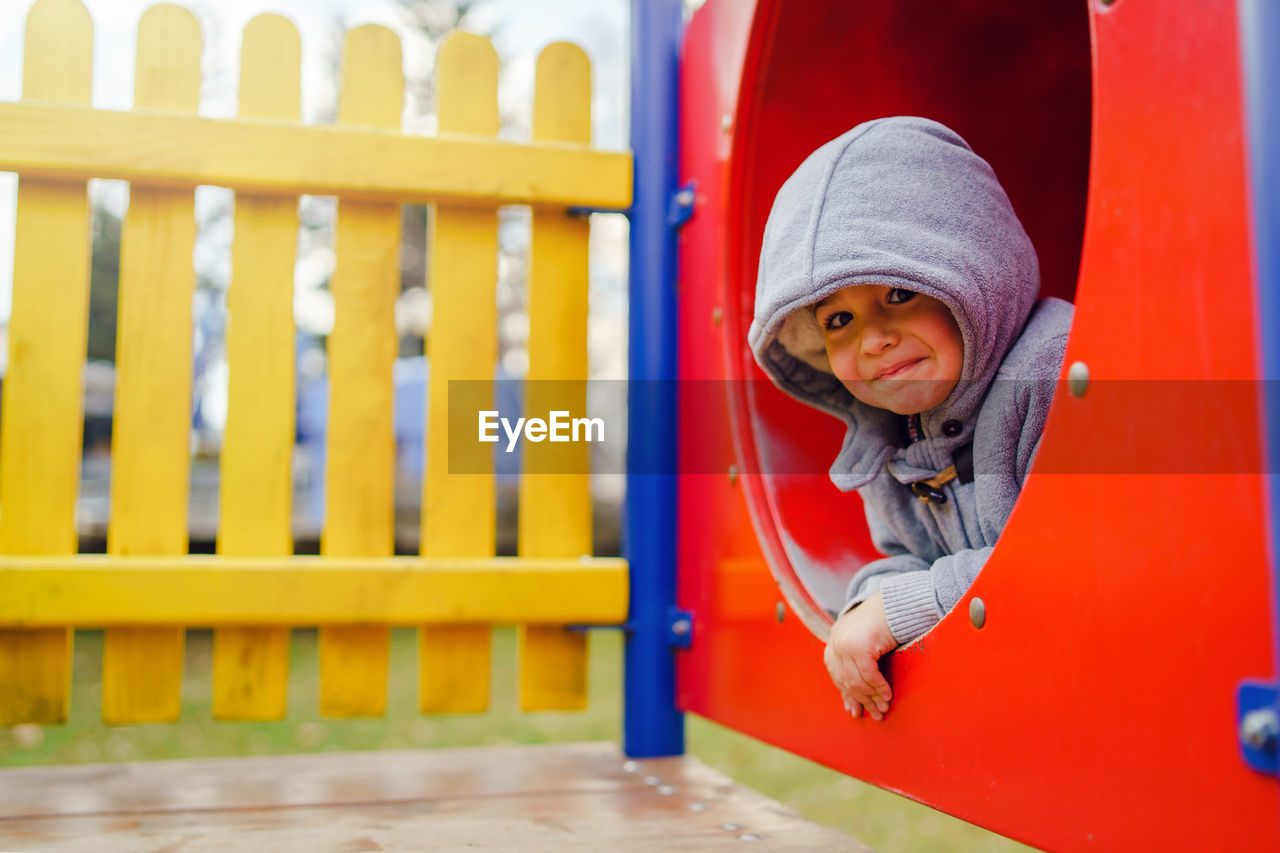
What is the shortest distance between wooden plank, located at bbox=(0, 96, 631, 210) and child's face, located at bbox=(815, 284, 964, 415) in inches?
28.8

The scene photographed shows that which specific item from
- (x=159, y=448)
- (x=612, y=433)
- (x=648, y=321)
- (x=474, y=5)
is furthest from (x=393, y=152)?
(x=474, y=5)

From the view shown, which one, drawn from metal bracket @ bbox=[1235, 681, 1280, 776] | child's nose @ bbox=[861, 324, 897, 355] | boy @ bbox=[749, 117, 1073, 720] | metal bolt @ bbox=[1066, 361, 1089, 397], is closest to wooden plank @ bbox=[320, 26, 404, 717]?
boy @ bbox=[749, 117, 1073, 720]

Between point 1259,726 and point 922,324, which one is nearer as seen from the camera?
point 1259,726

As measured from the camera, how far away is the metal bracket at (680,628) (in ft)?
5.15

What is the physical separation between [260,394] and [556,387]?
482mm

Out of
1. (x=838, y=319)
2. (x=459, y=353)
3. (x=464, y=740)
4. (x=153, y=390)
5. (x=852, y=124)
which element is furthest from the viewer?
(x=464, y=740)

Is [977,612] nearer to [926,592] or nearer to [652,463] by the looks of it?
[926,592]

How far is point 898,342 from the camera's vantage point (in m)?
1.05

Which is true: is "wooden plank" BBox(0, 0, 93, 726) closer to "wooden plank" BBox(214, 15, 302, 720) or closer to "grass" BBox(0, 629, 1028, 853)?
"wooden plank" BBox(214, 15, 302, 720)

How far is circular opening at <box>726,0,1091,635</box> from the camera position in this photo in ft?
4.45

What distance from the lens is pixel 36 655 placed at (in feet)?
4.90

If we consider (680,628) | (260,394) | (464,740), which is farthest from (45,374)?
(464,740)

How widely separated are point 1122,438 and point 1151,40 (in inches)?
11.2

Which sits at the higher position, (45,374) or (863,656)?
(45,374)
